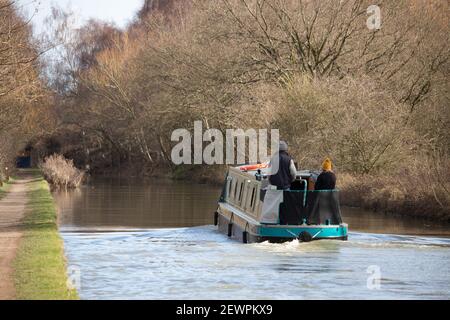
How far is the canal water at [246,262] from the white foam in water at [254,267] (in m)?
0.02

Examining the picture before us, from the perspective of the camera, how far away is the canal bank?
13773mm

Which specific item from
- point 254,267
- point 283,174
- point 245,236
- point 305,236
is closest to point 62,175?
point 245,236

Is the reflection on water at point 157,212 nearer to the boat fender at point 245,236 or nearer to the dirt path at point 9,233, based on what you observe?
the dirt path at point 9,233

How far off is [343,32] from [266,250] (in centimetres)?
2574

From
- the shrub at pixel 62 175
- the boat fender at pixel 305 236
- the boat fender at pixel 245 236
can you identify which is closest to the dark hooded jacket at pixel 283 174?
the boat fender at pixel 305 236

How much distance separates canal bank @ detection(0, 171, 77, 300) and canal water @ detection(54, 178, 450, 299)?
1.54 ft

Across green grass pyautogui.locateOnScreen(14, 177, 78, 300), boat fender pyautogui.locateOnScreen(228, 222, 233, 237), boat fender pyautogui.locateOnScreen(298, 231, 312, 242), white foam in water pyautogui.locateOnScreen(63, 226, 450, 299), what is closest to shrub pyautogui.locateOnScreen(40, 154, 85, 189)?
green grass pyautogui.locateOnScreen(14, 177, 78, 300)

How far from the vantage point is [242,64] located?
1772 inches

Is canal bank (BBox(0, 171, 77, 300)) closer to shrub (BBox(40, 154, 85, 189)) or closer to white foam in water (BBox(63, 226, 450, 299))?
white foam in water (BBox(63, 226, 450, 299))

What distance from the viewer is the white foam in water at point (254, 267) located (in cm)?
1513
